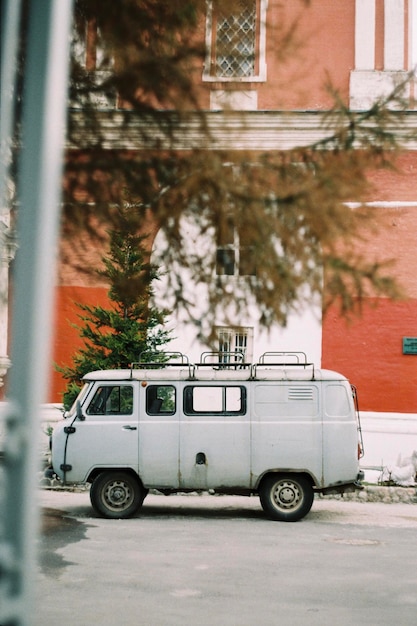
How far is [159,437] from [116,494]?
1070 mm

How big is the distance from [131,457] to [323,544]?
3.42 metres

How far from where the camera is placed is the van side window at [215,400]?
1287 cm

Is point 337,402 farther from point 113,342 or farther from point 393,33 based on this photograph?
point 393,33

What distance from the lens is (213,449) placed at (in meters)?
12.7

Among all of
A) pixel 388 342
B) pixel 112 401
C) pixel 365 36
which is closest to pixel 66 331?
pixel 112 401

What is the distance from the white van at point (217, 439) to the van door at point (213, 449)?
15mm

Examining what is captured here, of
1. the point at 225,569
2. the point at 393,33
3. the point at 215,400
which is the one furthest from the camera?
the point at 393,33

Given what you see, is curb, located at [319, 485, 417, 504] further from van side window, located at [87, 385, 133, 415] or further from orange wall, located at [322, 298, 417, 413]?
van side window, located at [87, 385, 133, 415]

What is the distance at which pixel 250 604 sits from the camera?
24.1 feet

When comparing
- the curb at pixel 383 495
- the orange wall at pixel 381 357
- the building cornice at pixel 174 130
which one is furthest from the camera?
the orange wall at pixel 381 357

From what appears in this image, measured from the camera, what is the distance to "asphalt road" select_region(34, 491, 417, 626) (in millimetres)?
6992

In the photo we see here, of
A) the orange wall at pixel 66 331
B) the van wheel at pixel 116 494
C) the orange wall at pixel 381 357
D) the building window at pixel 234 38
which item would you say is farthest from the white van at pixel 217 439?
the building window at pixel 234 38

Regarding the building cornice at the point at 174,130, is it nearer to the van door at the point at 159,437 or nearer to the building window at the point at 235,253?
the building window at the point at 235,253

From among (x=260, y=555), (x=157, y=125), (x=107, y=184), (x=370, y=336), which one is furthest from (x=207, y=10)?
(x=370, y=336)
